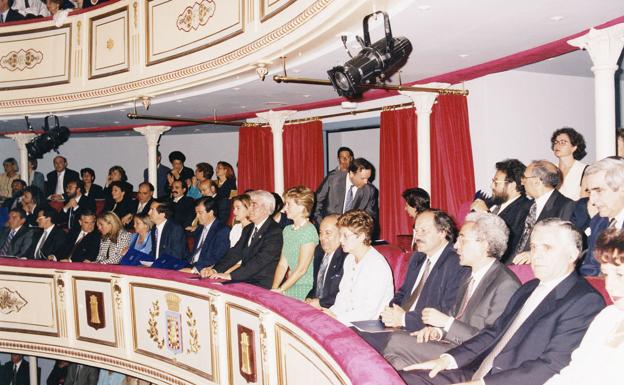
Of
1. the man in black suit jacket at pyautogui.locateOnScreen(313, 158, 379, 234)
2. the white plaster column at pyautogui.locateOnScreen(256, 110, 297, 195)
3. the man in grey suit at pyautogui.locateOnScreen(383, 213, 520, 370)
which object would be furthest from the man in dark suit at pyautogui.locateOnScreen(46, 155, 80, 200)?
the man in grey suit at pyautogui.locateOnScreen(383, 213, 520, 370)

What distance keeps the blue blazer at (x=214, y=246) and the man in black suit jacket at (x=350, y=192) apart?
1.45 metres

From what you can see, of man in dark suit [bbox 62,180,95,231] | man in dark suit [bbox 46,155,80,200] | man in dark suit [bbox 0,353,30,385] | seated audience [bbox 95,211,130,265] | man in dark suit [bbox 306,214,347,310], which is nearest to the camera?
man in dark suit [bbox 306,214,347,310]

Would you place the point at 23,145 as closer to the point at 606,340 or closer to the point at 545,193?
the point at 545,193

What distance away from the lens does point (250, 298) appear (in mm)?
4668

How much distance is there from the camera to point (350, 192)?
7332 mm

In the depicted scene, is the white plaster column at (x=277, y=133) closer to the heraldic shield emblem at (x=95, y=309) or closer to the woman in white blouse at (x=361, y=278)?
the heraldic shield emblem at (x=95, y=309)

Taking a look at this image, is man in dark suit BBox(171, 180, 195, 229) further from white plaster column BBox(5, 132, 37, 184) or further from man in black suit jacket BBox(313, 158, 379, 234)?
white plaster column BBox(5, 132, 37, 184)

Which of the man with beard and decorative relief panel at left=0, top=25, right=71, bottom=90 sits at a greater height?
decorative relief panel at left=0, top=25, right=71, bottom=90

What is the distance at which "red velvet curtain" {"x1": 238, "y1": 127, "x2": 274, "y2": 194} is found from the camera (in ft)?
35.2

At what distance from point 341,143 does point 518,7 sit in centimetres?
794

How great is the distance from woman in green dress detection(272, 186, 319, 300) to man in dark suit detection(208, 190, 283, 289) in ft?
0.58

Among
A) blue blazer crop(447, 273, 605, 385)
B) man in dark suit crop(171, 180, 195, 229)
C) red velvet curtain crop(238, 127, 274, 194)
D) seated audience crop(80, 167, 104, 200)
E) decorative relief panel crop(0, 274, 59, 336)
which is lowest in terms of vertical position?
decorative relief panel crop(0, 274, 59, 336)

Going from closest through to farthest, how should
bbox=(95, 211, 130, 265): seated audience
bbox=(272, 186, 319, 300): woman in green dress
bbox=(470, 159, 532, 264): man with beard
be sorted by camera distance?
bbox=(470, 159, 532, 264): man with beard < bbox=(272, 186, 319, 300): woman in green dress < bbox=(95, 211, 130, 265): seated audience

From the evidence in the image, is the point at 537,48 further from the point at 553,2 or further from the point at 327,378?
the point at 327,378
